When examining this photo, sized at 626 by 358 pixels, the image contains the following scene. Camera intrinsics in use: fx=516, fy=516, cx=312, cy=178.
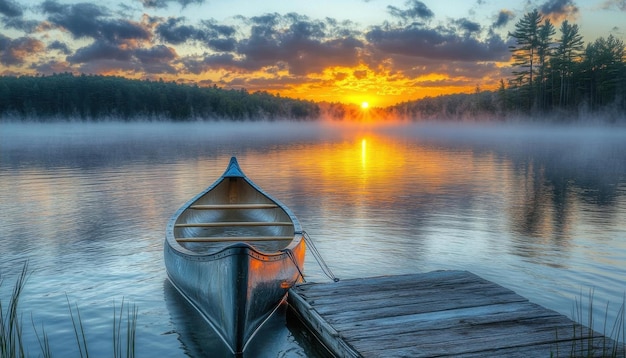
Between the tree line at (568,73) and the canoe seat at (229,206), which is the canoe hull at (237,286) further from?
the tree line at (568,73)

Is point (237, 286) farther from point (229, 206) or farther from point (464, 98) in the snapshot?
point (464, 98)

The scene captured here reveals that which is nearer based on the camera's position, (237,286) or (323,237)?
(237,286)

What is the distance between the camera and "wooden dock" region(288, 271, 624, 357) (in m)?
5.38

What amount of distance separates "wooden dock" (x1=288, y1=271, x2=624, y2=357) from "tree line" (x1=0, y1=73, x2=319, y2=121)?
148057 mm

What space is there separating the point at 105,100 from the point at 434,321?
498 ft

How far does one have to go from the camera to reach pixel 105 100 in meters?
144

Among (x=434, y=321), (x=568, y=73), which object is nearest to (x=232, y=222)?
(x=434, y=321)

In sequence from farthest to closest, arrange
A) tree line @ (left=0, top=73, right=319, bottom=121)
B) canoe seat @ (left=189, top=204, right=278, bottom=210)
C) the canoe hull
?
tree line @ (left=0, top=73, right=319, bottom=121), canoe seat @ (left=189, top=204, right=278, bottom=210), the canoe hull

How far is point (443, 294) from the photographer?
7090mm

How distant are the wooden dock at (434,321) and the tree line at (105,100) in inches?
5829

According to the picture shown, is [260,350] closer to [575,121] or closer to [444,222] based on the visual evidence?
[444,222]

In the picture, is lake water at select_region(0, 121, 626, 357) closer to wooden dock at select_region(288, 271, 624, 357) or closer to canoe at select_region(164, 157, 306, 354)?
canoe at select_region(164, 157, 306, 354)

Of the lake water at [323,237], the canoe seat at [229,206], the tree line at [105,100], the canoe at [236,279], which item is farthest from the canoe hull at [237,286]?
the tree line at [105,100]

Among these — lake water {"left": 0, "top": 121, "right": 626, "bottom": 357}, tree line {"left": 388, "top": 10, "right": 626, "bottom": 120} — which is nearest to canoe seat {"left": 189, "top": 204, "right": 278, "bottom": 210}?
lake water {"left": 0, "top": 121, "right": 626, "bottom": 357}
